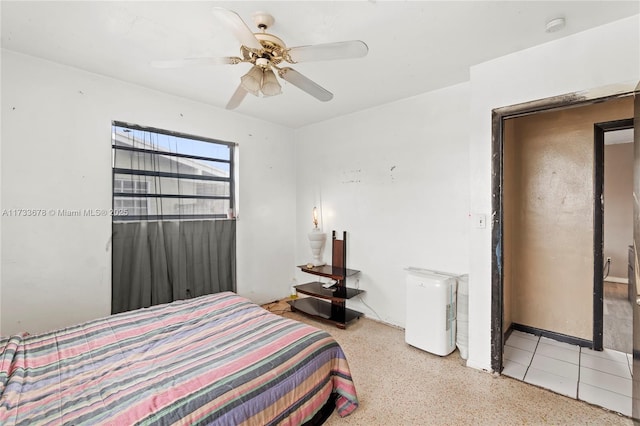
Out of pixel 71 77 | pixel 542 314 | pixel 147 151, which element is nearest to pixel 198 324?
pixel 147 151

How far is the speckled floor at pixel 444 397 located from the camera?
1.78 meters

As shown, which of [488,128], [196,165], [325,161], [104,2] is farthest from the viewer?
[325,161]

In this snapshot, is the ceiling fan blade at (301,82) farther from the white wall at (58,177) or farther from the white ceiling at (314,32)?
the white wall at (58,177)

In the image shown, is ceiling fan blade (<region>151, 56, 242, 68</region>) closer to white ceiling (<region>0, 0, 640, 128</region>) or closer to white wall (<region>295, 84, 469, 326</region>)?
white ceiling (<region>0, 0, 640, 128</region>)

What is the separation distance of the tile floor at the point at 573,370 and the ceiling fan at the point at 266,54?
272 centimetres

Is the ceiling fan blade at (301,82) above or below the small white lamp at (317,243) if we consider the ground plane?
above

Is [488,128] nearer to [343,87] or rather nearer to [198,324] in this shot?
[343,87]

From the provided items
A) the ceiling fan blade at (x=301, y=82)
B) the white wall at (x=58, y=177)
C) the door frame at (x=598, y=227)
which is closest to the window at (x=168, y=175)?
the white wall at (x=58, y=177)

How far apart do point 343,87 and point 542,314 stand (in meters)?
3.17

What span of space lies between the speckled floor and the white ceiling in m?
2.55

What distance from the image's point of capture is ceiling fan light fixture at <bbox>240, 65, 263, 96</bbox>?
5.60 feet

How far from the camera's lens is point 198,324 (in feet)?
6.54

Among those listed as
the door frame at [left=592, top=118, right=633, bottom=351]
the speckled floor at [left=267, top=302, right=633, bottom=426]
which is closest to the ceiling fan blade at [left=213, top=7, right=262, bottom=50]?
the speckled floor at [left=267, top=302, right=633, bottom=426]

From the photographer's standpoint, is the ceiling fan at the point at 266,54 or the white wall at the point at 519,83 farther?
the white wall at the point at 519,83
